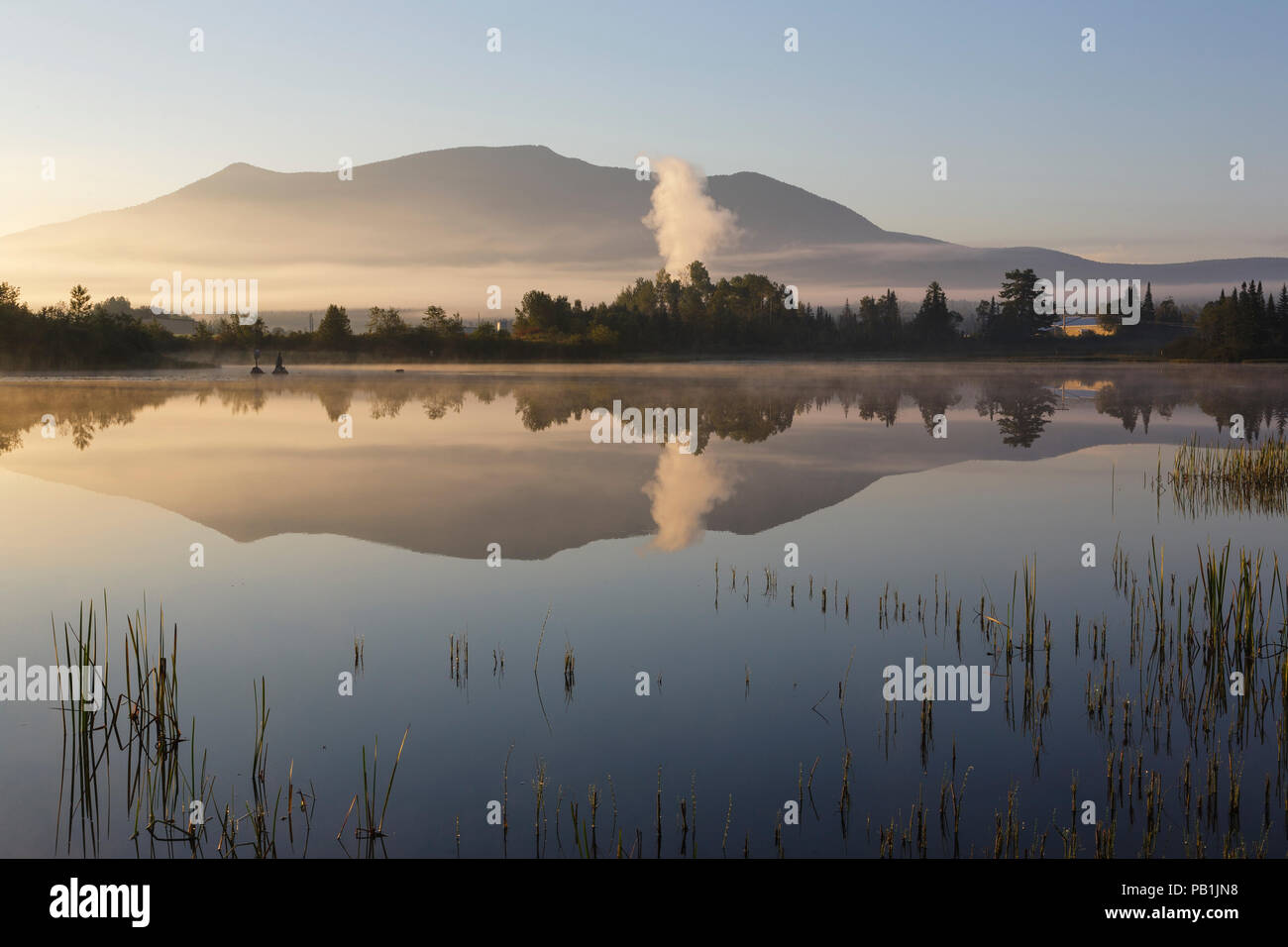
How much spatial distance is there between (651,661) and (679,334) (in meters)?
144

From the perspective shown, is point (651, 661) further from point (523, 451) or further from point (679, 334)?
point (679, 334)

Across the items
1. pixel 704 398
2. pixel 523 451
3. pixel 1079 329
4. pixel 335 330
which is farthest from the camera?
pixel 1079 329

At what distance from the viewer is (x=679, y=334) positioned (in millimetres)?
152625

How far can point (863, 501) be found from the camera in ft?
68.6

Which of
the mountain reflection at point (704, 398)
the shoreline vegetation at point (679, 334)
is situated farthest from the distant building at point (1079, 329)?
the mountain reflection at point (704, 398)

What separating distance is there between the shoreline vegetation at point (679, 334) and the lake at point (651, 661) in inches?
3801

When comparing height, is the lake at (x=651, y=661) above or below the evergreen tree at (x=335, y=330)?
below

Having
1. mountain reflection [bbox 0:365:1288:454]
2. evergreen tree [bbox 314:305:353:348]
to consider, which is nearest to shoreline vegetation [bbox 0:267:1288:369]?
evergreen tree [bbox 314:305:353:348]

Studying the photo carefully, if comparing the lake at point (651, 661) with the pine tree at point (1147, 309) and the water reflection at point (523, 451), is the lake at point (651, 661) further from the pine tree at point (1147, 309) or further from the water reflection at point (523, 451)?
the pine tree at point (1147, 309)

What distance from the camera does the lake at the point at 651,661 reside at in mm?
6977

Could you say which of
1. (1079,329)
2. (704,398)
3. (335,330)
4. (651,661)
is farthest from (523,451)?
(1079,329)
